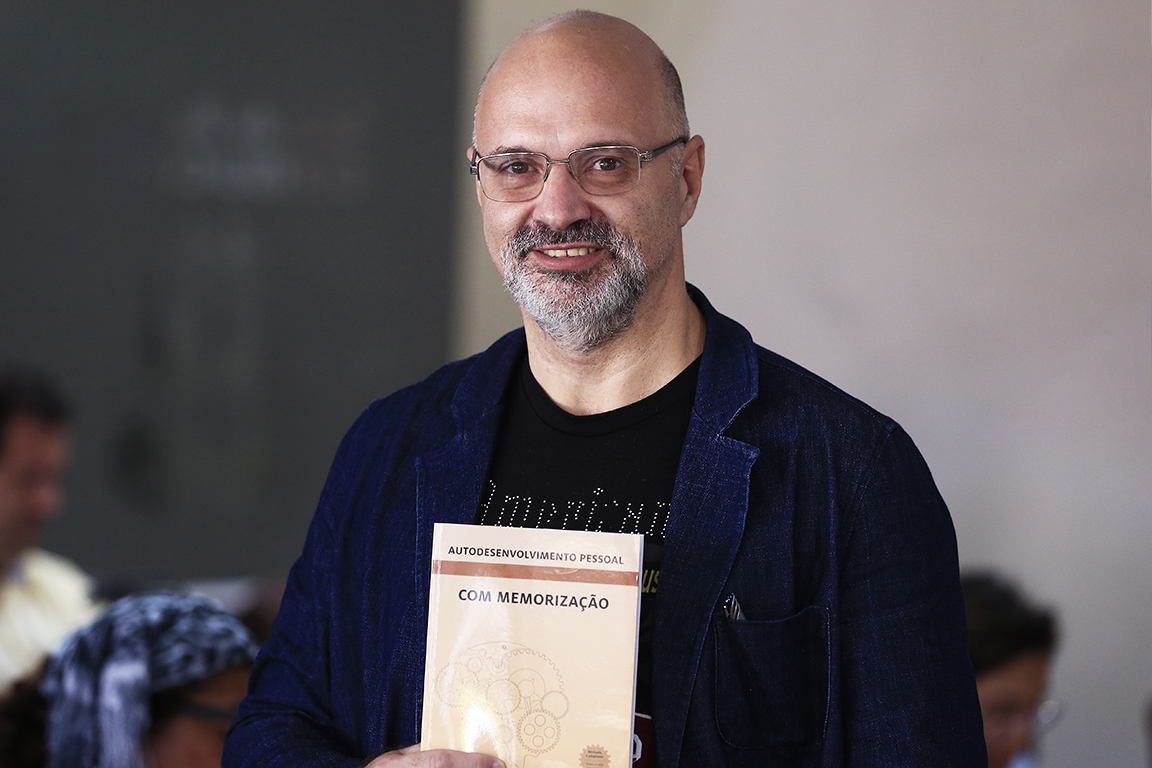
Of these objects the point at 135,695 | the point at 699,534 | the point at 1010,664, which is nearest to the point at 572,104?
the point at 699,534

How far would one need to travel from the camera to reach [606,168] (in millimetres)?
1470

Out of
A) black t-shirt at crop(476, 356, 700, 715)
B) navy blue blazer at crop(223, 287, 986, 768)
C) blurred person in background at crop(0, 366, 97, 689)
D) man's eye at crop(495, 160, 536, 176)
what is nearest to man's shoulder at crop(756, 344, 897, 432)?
navy blue blazer at crop(223, 287, 986, 768)

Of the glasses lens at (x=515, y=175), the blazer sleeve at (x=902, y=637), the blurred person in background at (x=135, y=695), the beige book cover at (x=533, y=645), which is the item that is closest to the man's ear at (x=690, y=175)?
the glasses lens at (x=515, y=175)

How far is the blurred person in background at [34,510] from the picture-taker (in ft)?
9.57

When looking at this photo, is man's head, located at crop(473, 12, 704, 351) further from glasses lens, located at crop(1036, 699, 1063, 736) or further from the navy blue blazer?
glasses lens, located at crop(1036, 699, 1063, 736)

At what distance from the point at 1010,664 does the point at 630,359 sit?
1.37m

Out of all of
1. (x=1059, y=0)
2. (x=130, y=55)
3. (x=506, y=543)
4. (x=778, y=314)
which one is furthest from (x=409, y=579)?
(x=130, y=55)

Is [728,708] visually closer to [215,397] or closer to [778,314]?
[778,314]

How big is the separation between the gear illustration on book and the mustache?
0.55 m

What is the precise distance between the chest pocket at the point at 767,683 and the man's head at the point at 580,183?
18.0 inches

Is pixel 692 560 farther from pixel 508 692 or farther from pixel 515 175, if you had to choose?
pixel 515 175

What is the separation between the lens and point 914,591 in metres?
1.33

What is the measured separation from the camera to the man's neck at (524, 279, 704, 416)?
152 centimetres

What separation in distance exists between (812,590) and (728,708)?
19 cm
